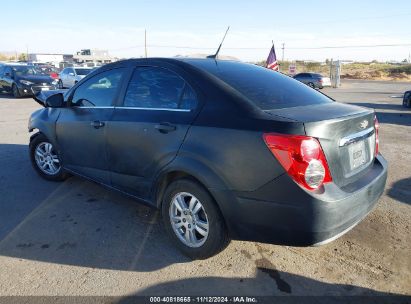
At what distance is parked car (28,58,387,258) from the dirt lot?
0.30 metres

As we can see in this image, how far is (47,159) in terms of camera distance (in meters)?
5.22

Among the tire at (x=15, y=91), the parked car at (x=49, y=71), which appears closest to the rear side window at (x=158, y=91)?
the tire at (x=15, y=91)

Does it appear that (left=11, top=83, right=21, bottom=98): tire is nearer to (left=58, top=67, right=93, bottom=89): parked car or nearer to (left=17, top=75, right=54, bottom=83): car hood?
(left=17, top=75, right=54, bottom=83): car hood

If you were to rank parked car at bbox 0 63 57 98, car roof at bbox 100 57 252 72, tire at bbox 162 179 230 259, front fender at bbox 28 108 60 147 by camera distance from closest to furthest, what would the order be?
tire at bbox 162 179 230 259, car roof at bbox 100 57 252 72, front fender at bbox 28 108 60 147, parked car at bbox 0 63 57 98

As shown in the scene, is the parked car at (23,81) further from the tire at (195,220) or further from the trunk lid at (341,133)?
the trunk lid at (341,133)

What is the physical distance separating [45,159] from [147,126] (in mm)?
2584

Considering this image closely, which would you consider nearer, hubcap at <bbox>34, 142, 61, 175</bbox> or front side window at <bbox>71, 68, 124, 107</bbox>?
front side window at <bbox>71, 68, 124, 107</bbox>

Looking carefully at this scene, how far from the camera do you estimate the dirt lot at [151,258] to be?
2857mm

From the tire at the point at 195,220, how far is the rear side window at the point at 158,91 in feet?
2.31

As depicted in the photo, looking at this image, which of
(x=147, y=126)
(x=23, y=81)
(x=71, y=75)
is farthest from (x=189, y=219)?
(x=71, y=75)

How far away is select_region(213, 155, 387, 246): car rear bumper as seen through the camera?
8.36 feet

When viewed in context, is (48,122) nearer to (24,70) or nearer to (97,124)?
(97,124)

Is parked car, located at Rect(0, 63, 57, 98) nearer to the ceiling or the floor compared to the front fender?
nearer to the ceiling

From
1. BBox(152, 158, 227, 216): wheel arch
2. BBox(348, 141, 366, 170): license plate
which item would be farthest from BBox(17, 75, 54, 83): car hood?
BBox(348, 141, 366, 170): license plate
